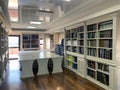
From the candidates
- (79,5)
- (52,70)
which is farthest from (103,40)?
(52,70)

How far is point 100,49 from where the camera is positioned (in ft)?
11.2

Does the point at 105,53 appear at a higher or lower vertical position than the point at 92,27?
lower

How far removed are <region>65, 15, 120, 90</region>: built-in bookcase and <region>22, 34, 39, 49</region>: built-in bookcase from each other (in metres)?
4.86

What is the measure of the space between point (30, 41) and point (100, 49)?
6.50m

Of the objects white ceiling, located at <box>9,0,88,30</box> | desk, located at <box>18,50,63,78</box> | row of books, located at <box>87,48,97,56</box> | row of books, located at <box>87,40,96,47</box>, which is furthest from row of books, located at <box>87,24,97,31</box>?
desk, located at <box>18,50,63,78</box>

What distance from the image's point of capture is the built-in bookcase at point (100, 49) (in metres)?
2.85

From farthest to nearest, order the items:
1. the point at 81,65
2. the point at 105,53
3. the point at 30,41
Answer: the point at 30,41 → the point at 81,65 → the point at 105,53

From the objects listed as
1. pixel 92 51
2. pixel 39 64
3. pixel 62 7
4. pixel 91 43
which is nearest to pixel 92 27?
pixel 91 43

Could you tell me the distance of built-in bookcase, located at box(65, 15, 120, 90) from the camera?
2846mm

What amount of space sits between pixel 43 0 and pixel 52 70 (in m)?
2.89

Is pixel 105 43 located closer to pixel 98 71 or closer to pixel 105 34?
pixel 105 34

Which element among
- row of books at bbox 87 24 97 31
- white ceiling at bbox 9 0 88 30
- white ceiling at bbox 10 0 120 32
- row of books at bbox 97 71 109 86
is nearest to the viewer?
white ceiling at bbox 10 0 120 32

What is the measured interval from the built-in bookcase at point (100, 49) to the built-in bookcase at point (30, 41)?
4.86 m

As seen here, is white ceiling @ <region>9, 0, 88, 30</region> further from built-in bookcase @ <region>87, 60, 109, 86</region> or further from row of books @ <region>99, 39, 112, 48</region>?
built-in bookcase @ <region>87, 60, 109, 86</region>
